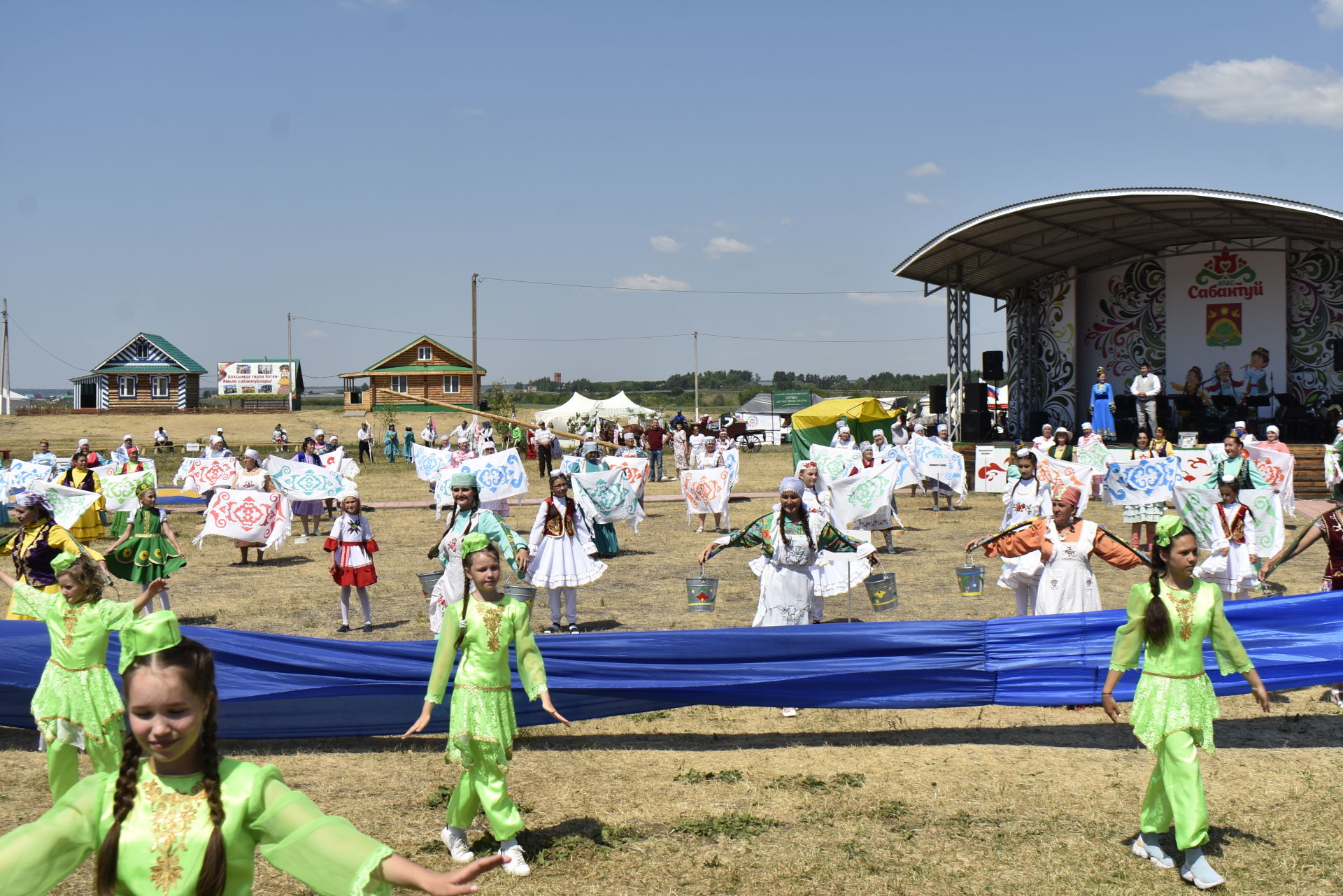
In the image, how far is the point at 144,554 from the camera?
1130 centimetres

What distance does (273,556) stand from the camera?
693 inches

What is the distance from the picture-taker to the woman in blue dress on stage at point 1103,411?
1069 inches

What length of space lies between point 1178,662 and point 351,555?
8304 mm

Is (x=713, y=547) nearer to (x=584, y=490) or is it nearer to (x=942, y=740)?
(x=942, y=740)

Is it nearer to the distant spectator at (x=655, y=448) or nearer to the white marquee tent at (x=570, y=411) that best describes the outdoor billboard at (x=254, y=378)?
the white marquee tent at (x=570, y=411)

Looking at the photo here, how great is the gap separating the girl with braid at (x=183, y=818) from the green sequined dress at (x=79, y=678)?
139 inches

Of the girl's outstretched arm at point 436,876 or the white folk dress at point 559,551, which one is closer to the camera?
the girl's outstretched arm at point 436,876

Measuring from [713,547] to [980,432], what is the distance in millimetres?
22436

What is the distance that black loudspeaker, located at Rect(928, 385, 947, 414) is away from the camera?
32625 mm

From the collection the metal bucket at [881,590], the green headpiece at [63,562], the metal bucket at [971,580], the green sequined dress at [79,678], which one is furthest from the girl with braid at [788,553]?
the green headpiece at [63,562]

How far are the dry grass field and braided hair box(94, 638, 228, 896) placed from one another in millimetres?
2935

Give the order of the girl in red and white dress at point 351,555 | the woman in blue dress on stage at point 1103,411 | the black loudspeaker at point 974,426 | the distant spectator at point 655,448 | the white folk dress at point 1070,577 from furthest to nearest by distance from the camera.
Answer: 1. the distant spectator at point 655,448
2. the black loudspeaker at point 974,426
3. the woman in blue dress on stage at point 1103,411
4. the girl in red and white dress at point 351,555
5. the white folk dress at point 1070,577

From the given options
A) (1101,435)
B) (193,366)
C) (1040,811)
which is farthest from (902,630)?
(193,366)

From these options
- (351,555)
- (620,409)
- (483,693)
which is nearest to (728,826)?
(483,693)
